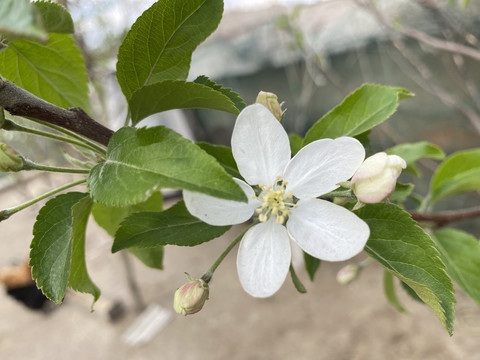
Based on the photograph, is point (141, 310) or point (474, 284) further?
point (141, 310)

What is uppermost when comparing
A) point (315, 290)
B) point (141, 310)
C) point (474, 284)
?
point (474, 284)

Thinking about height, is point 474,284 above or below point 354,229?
below

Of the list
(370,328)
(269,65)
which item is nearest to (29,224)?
(269,65)

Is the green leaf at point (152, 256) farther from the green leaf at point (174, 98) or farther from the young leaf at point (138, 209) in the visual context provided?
the green leaf at point (174, 98)

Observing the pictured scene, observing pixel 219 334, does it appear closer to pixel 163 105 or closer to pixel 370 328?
pixel 370 328

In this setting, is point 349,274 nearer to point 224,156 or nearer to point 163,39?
point 224,156

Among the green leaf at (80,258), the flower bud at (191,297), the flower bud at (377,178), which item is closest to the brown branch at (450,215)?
the flower bud at (377,178)

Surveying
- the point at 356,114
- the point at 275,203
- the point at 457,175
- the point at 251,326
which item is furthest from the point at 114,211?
the point at 251,326

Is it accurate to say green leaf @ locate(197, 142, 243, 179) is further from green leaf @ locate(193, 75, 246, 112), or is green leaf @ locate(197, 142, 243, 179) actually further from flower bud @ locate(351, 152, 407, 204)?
flower bud @ locate(351, 152, 407, 204)
